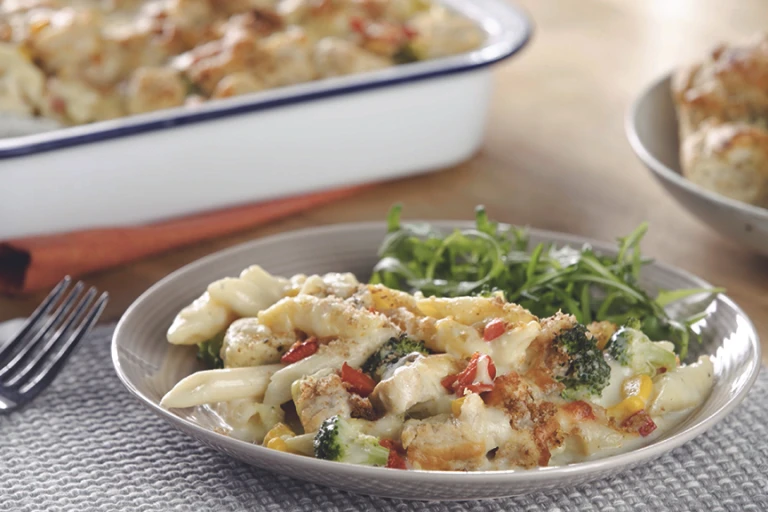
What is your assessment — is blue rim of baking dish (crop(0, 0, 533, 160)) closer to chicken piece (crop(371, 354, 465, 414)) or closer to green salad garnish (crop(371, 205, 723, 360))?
green salad garnish (crop(371, 205, 723, 360))

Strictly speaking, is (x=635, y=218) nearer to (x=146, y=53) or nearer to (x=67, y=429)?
(x=146, y=53)

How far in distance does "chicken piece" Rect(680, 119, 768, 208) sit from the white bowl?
0.13 ft

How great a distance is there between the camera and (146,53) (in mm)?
2895

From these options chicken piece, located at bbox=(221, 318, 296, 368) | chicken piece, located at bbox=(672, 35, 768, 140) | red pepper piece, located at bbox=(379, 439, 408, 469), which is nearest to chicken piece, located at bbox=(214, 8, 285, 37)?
chicken piece, located at bbox=(672, 35, 768, 140)

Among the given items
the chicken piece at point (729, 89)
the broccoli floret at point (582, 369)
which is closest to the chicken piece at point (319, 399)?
the broccoli floret at point (582, 369)

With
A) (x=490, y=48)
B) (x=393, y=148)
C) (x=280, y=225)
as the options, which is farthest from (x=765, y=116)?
(x=280, y=225)

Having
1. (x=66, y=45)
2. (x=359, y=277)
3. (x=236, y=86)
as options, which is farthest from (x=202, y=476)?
(x=66, y=45)

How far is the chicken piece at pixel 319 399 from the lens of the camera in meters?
1.62

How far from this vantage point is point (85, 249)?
2.48 metres

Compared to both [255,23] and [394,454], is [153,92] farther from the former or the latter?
[394,454]

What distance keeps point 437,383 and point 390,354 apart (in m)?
0.11

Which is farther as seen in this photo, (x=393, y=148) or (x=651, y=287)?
(x=393, y=148)

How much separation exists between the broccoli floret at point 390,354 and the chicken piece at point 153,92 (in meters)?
1.21

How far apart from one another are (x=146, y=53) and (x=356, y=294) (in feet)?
4.41
